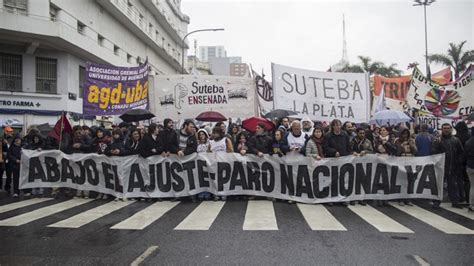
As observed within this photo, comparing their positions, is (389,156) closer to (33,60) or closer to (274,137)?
(274,137)

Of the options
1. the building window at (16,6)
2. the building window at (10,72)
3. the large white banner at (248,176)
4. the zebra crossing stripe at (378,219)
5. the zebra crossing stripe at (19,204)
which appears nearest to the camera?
the zebra crossing stripe at (378,219)

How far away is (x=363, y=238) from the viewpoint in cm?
596

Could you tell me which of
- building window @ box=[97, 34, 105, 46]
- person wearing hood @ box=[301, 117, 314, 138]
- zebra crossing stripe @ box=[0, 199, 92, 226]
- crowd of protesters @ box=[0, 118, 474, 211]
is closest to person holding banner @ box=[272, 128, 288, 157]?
crowd of protesters @ box=[0, 118, 474, 211]

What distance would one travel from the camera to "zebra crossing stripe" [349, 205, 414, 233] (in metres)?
6.55

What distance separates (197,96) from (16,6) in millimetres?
14596

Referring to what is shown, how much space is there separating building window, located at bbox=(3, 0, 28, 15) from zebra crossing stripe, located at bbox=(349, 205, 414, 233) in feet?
67.9

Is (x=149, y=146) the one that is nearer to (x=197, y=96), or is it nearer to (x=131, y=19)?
(x=197, y=96)

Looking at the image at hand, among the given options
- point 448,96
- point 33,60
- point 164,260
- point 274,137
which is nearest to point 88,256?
point 164,260

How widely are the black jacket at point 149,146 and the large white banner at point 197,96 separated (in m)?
3.34

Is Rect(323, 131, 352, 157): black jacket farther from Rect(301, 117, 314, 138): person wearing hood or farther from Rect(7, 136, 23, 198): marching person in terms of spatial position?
Rect(7, 136, 23, 198): marching person

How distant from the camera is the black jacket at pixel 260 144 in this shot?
9.85 m

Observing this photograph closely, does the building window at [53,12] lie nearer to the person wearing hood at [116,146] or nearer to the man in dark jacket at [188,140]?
the person wearing hood at [116,146]

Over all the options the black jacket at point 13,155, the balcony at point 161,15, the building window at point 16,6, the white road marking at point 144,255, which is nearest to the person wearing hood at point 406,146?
the white road marking at point 144,255

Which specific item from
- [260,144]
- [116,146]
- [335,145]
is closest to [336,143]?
[335,145]
